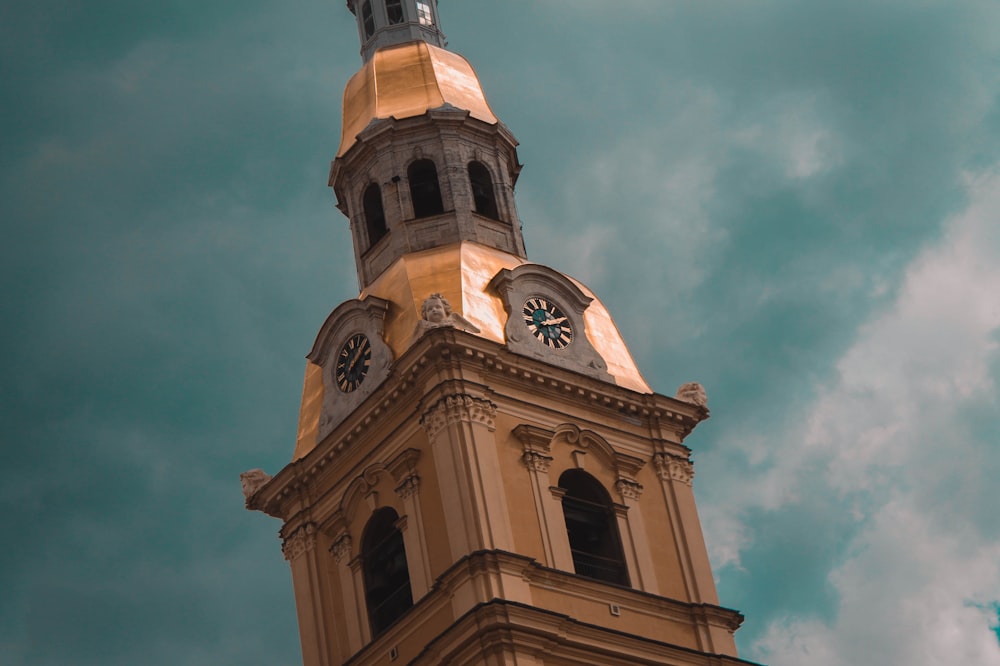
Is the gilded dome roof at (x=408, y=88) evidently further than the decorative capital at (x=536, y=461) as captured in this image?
Yes

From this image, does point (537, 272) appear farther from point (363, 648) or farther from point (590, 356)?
point (363, 648)

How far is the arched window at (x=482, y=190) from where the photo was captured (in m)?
60.3

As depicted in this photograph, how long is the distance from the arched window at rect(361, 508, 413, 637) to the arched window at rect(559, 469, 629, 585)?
13.1 ft

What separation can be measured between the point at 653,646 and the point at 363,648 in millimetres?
6659

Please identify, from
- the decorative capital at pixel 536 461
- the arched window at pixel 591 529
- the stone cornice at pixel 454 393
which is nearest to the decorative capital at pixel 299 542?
the stone cornice at pixel 454 393

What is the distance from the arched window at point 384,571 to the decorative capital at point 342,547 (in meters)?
0.49

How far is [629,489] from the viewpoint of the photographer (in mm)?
54438

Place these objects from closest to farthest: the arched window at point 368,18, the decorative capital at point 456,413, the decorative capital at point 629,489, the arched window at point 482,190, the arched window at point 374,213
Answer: the decorative capital at point 456,413, the decorative capital at point 629,489, the arched window at point 482,190, the arched window at point 374,213, the arched window at point 368,18

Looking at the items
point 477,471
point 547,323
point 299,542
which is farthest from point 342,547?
point 547,323

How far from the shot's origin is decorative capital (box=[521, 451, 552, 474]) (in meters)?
53.0

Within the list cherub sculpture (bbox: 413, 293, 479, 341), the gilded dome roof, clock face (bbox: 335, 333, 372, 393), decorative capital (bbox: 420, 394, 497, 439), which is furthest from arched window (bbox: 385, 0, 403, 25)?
decorative capital (bbox: 420, 394, 497, 439)

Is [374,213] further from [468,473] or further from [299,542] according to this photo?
[468,473]

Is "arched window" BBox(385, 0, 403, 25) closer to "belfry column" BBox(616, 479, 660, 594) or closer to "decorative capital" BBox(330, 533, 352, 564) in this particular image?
"decorative capital" BBox(330, 533, 352, 564)

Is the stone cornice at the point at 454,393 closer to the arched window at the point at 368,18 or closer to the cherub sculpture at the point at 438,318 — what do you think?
the cherub sculpture at the point at 438,318
